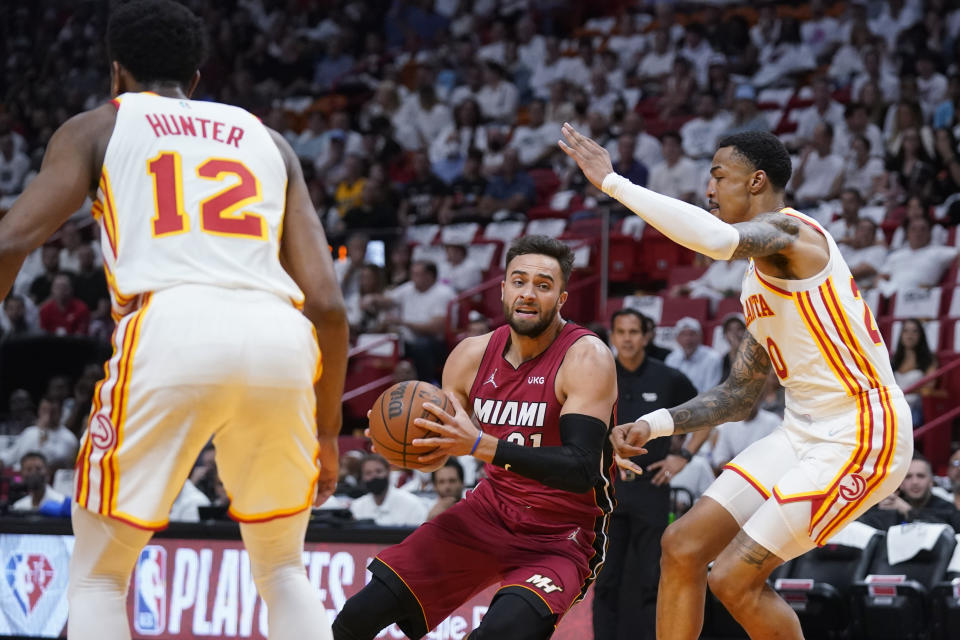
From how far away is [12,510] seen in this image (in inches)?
362

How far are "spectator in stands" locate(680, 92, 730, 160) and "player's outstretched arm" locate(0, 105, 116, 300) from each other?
11.3 metres

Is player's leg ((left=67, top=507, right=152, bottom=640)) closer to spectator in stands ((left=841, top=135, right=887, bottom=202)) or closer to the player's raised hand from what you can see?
the player's raised hand

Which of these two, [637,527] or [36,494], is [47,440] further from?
[637,527]

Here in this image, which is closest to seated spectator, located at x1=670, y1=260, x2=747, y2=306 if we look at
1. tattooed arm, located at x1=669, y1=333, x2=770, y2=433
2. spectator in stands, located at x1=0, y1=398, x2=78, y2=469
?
spectator in stands, located at x1=0, y1=398, x2=78, y2=469

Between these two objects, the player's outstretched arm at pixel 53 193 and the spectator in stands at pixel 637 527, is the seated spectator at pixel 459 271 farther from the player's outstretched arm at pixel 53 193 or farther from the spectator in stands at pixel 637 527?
the player's outstretched arm at pixel 53 193

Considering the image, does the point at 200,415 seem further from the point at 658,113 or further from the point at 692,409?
the point at 658,113

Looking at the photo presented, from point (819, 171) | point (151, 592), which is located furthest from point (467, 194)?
point (151, 592)

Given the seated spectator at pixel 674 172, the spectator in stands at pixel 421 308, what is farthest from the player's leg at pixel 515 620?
the seated spectator at pixel 674 172

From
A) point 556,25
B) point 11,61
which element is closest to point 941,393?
point 556,25

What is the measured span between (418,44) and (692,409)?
14655 millimetres

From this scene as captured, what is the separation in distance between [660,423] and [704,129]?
32.3 ft

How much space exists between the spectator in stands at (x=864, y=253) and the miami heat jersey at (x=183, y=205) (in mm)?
8558

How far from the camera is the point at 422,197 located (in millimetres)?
15008

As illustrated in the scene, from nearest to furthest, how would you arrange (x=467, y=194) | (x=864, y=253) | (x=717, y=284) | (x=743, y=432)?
1. (x=743, y=432)
2. (x=864, y=253)
3. (x=717, y=284)
4. (x=467, y=194)
